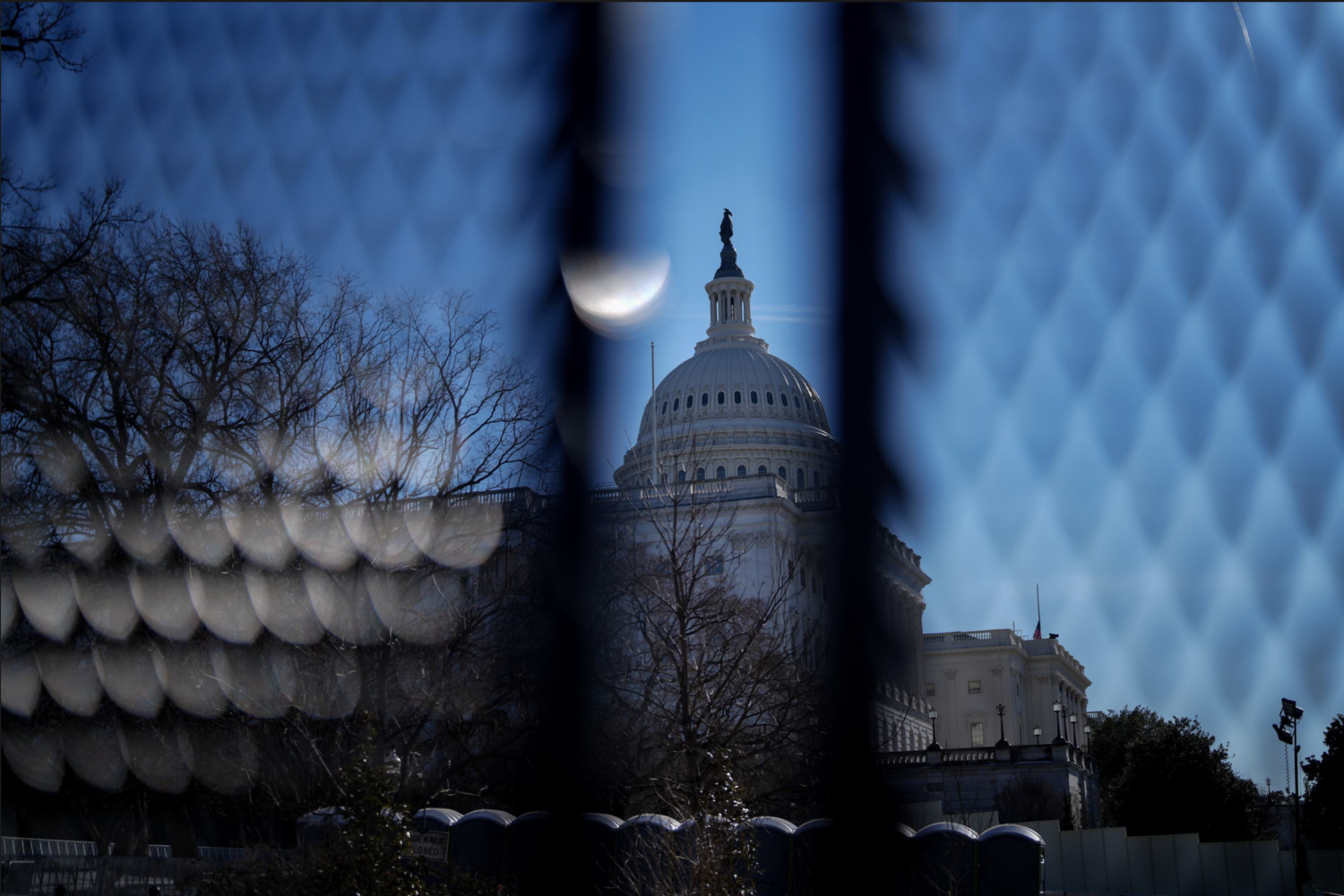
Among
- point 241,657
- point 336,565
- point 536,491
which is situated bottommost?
point 241,657

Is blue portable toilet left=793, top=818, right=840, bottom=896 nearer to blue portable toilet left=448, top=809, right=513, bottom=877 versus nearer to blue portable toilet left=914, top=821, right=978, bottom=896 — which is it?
blue portable toilet left=914, top=821, right=978, bottom=896

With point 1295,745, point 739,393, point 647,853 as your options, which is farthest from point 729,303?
point 647,853

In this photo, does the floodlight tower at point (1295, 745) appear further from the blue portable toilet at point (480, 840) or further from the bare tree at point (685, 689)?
the blue portable toilet at point (480, 840)

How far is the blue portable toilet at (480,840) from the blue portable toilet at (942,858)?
21.3ft

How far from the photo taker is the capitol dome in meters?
106

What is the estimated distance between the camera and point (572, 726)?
21.8m

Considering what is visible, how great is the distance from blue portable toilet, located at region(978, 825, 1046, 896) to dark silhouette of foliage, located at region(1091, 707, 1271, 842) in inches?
1083

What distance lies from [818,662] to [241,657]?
35.0 ft

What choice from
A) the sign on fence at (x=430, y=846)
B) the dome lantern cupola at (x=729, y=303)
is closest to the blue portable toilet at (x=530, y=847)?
the sign on fence at (x=430, y=846)

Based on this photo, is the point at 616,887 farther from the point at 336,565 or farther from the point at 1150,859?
the point at 1150,859

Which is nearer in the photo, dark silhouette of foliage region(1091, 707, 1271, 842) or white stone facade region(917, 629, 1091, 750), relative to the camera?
dark silhouette of foliage region(1091, 707, 1271, 842)

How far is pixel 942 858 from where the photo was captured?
72.7ft

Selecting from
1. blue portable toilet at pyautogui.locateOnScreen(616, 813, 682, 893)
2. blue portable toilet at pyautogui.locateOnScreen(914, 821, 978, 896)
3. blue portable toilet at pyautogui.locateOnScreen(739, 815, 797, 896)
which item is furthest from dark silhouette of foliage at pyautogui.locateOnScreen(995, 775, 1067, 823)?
blue portable toilet at pyautogui.locateOnScreen(616, 813, 682, 893)

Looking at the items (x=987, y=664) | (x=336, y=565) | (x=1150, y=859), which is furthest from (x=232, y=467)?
(x=987, y=664)
